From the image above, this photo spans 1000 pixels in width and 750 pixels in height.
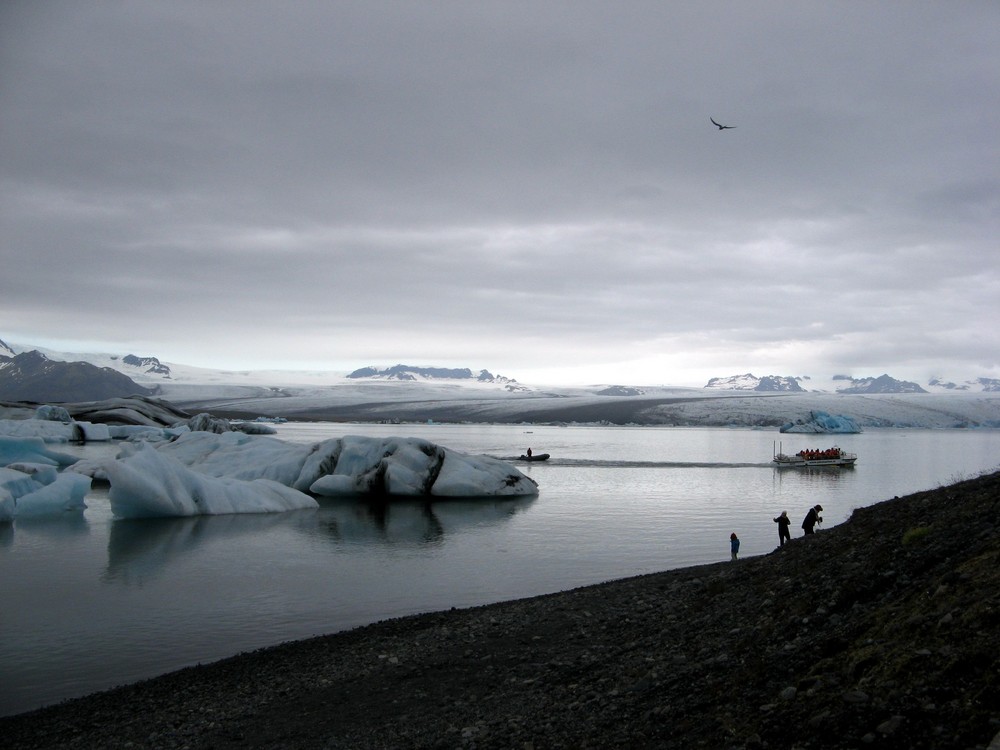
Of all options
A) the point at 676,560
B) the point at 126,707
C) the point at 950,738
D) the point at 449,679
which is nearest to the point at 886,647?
the point at 950,738

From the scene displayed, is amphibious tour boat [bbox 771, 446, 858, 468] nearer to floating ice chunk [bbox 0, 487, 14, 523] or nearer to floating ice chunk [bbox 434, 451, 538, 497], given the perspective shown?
floating ice chunk [bbox 434, 451, 538, 497]

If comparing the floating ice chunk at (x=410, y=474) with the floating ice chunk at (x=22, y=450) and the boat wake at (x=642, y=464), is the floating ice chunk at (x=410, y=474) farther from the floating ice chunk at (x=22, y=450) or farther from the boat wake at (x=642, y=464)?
the boat wake at (x=642, y=464)

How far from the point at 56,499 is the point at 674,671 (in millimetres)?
19205

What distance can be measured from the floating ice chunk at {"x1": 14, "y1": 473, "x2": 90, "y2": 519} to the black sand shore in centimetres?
1410

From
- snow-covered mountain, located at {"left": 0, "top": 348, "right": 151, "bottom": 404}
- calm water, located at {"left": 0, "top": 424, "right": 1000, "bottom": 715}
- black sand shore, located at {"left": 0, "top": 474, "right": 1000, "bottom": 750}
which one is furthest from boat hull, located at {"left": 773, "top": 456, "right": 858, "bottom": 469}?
snow-covered mountain, located at {"left": 0, "top": 348, "right": 151, "bottom": 404}

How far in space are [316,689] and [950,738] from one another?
5670 millimetres

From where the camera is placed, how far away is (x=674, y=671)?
6.15 metres

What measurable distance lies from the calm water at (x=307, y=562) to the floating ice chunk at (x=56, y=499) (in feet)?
2.45

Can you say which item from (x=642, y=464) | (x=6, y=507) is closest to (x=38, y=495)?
(x=6, y=507)

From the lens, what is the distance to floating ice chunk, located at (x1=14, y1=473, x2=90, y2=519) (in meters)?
19.9

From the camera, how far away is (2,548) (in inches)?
624

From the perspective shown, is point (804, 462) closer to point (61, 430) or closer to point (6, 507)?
point (6, 507)

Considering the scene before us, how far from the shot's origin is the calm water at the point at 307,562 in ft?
32.1

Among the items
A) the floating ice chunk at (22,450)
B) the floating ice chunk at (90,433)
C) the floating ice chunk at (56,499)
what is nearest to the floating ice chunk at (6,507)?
the floating ice chunk at (56,499)
